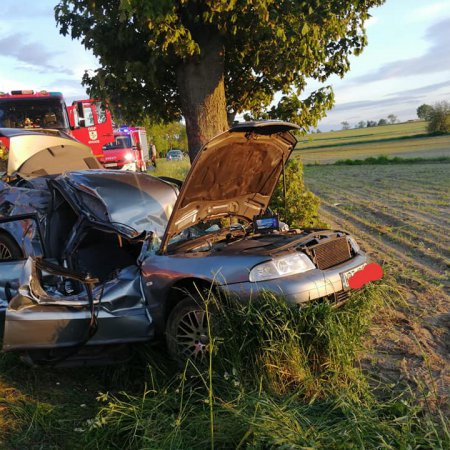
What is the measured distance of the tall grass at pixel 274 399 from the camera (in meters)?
2.60

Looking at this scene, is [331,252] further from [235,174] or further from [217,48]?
[217,48]

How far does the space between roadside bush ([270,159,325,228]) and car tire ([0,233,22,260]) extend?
162 inches

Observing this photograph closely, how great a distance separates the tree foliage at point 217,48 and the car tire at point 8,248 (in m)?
2.81

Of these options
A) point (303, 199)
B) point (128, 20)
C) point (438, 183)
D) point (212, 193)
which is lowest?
point (438, 183)

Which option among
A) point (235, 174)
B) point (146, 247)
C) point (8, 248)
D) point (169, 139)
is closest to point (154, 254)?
point (146, 247)

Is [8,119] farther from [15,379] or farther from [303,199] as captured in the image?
[15,379]

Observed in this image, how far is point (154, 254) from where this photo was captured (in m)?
4.15

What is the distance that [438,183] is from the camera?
1619 cm

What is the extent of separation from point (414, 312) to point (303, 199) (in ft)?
11.6

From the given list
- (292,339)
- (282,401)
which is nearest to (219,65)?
(292,339)

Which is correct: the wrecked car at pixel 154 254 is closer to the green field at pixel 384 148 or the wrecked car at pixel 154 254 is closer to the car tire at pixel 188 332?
the car tire at pixel 188 332

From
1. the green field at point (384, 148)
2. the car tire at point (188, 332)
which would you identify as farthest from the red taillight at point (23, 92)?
the car tire at point (188, 332)

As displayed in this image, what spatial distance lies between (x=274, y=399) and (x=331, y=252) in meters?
1.40

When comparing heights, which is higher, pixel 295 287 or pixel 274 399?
pixel 295 287
